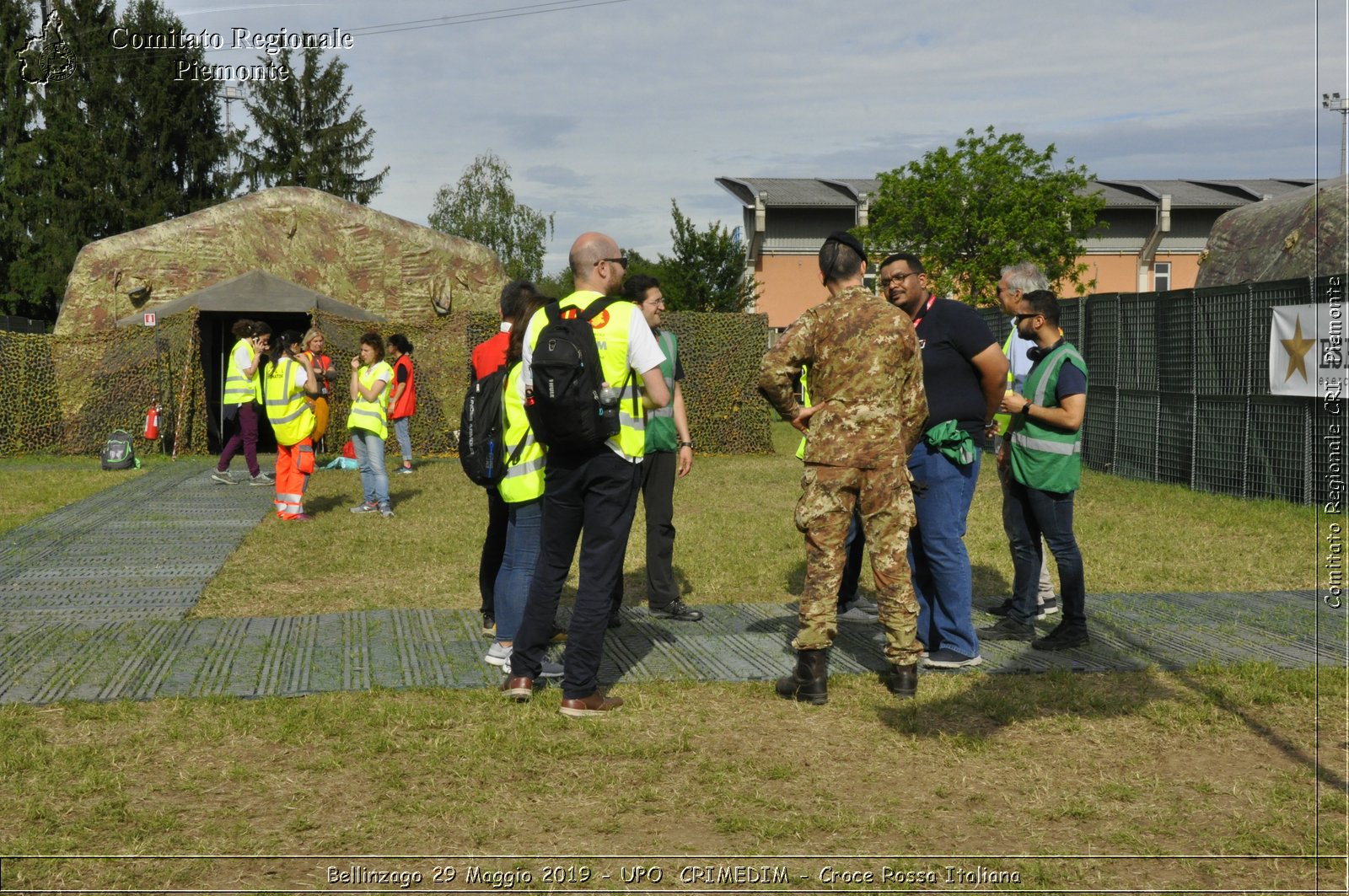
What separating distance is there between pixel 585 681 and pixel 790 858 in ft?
5.62

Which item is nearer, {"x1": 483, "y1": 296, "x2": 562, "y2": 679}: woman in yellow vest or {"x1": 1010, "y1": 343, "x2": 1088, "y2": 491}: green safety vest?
{"x1": 483, "y1": 296, "x2": 562, "y2": 679}: woman in yellow vest

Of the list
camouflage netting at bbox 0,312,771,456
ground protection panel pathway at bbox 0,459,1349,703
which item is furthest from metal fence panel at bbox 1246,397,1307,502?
camouflage netting at bbox 0,312,771,456

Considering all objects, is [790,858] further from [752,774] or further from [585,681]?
[585,681]

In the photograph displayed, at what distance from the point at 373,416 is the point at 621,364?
23.8 ft

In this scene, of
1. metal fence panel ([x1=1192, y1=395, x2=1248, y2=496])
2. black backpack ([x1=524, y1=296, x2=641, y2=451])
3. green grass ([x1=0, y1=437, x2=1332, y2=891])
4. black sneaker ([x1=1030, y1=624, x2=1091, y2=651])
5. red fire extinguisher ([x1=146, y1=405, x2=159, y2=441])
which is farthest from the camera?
red fire extinguisher ([x1=146, y1=405, x2=159, y2=441])

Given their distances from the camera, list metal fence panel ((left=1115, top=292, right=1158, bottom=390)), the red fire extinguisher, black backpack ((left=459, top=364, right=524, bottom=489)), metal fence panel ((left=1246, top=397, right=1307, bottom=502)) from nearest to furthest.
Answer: black backpack ((left=459, top=364, right=524, bottom=489)) < metal fence panel ((left=1246, top=397, right=1307, bottom=502)) < metal fence panel ((left=1115, top=292, right=1158, bottom=390)) < the red fire extinguisher

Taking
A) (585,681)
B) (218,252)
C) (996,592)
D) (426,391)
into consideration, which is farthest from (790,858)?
(218,252)

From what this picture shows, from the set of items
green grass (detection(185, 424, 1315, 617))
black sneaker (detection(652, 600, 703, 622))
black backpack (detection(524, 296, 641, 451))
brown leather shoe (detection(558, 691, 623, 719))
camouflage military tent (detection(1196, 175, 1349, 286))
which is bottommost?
brown leather shoe (detection(558, 691, 623, 719))

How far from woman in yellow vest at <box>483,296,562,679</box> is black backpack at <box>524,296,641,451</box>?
0.43 metres

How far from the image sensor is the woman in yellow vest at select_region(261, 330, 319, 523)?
11.2 m

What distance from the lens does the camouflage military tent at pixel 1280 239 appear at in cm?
1488

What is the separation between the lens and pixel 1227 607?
7336mm

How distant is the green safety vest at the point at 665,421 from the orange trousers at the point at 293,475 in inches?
203

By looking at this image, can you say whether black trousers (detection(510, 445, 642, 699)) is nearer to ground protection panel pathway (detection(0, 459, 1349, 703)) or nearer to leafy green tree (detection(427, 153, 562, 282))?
ground protection panel pathway (detection(0, 459, 1349, 703))
